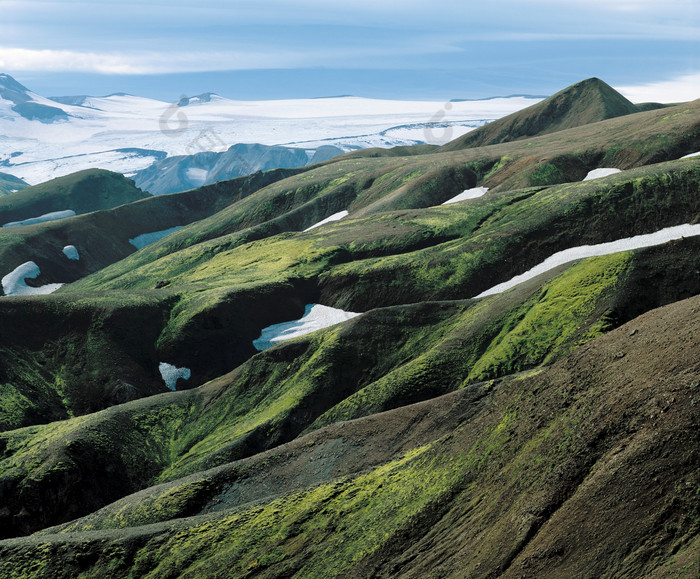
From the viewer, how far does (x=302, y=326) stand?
355ft

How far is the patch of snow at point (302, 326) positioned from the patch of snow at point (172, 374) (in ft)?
39.8

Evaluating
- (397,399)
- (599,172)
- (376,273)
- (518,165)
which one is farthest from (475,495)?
(518,165)

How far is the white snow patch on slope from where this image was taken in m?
90.6

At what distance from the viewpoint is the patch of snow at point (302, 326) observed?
106 m

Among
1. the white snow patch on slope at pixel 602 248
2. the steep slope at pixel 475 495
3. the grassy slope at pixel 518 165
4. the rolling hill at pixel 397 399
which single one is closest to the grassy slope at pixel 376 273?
the rolling hill at pixel 397 399

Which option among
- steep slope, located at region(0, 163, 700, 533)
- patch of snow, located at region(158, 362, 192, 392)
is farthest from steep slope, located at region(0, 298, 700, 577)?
patch of snow, located at region(158, 362, 192, 392)

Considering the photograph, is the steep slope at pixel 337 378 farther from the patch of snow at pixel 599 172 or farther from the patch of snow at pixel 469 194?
the patch of snow at pixel 469 194

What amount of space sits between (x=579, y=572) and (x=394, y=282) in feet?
271

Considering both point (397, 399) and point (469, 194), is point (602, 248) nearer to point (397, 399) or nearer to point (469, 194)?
point (397, 399)

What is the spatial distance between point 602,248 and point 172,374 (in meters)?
69.2

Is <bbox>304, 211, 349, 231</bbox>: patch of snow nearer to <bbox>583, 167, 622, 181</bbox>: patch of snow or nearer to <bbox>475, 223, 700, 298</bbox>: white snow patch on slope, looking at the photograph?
<bbox>583, 167, 622, 181</bbox>: patch of snow

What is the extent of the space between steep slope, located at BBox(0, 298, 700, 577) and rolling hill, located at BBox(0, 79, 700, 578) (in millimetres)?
144

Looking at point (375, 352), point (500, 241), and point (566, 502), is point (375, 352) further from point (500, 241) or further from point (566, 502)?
point (566, 502)

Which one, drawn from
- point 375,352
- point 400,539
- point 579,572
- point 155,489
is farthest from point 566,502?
point 375,352
